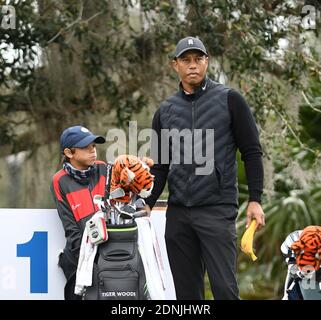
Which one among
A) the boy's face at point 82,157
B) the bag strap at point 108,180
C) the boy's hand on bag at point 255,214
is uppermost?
the boy's face at point 82,157

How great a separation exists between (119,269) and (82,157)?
959 millimetres

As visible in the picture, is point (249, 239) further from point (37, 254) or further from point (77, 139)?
point (37, 254)

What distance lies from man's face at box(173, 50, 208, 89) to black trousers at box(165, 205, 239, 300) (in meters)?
0.70

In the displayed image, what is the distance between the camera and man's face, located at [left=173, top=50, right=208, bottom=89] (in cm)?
585

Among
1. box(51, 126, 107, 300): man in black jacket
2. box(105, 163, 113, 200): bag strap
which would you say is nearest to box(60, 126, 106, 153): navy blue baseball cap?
box(51, 126, 107, 300): man in black jacket

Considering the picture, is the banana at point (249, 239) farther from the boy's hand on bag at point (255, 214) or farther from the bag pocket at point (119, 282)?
the bag pocket at point (119, 282)

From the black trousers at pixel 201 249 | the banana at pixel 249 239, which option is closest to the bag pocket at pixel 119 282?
the black trousers at pixel 201 249

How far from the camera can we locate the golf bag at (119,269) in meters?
5.64

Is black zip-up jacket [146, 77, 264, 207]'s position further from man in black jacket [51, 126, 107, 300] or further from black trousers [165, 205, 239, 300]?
man in black jacket [51, 126, 107, 300]

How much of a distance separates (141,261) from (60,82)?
535 centimetres

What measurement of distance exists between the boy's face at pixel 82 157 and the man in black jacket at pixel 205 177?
65 cm

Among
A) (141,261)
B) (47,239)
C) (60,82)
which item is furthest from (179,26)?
(141,261)

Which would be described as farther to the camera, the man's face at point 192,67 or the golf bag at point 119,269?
the man's face at point 192,67
